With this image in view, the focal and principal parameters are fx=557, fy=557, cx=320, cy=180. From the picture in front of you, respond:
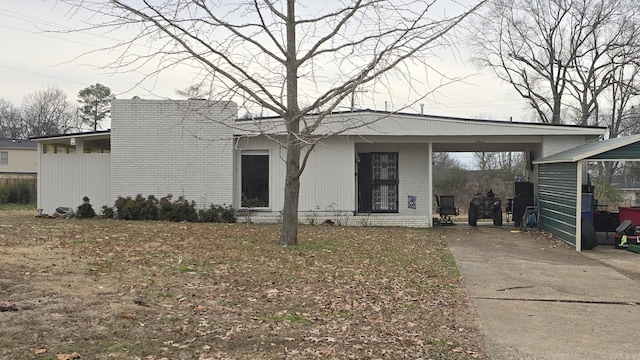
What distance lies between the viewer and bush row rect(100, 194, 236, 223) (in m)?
16.2

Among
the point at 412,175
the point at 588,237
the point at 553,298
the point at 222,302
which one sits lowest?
the point at 553,298

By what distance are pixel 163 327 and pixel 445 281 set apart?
15.7 feet

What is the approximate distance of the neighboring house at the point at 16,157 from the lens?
137ft

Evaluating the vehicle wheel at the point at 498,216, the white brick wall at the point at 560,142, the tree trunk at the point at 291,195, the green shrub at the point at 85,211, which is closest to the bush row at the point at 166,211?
the green shrub at the point at 85,211

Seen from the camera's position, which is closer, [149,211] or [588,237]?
[588,237]

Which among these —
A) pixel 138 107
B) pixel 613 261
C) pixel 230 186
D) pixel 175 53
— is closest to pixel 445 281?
pixel 613 261

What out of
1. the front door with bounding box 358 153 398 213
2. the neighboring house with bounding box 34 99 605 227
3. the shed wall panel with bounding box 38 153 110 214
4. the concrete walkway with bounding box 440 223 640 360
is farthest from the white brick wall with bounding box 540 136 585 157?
the shed wall panel with bounding box 38 153 110 214

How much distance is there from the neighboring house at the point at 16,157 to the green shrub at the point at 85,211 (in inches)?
1107

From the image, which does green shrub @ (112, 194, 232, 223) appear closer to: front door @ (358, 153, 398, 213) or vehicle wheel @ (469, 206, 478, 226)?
front door @ (358, 153, 398, 213)

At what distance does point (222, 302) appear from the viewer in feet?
20.2

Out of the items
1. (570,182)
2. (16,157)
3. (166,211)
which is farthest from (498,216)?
(16,157)

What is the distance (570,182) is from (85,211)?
1355 centimetres

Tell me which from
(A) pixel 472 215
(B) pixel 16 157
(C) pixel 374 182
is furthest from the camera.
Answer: (B) pixel 16 157

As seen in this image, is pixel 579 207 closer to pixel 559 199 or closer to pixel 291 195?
pixel 559 199
